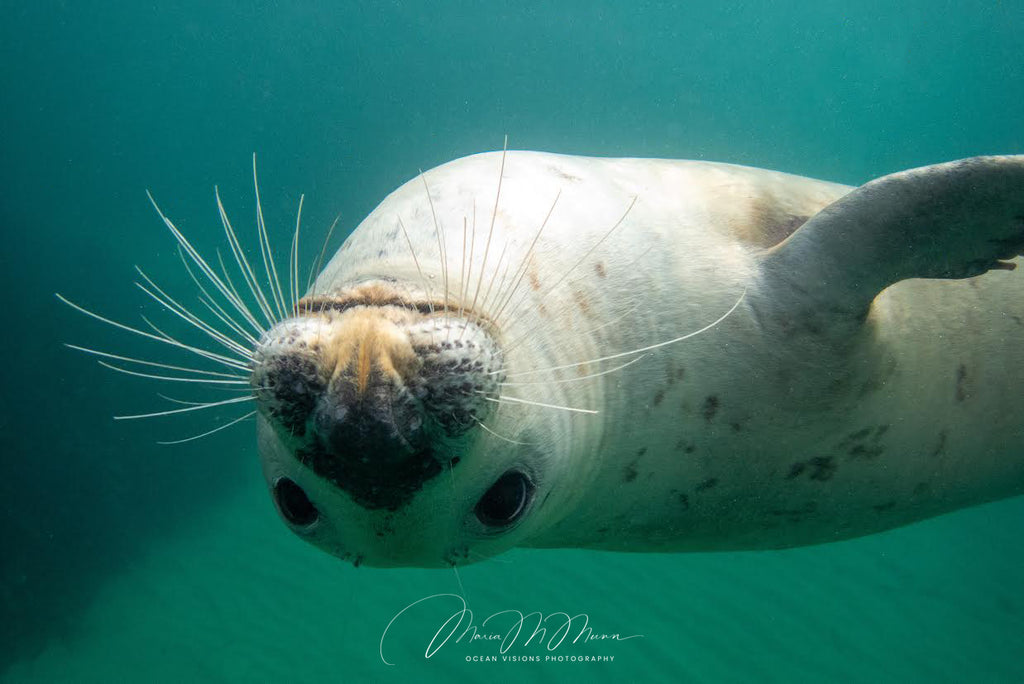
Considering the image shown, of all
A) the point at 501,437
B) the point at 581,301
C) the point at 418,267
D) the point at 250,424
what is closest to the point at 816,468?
the point at 581,301

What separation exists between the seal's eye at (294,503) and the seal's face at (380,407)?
4 cm

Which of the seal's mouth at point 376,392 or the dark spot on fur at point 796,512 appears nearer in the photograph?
the seal's mouth at point 376,392

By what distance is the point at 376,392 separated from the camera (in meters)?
1.30

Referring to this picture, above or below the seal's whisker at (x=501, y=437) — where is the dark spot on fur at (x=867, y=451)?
above

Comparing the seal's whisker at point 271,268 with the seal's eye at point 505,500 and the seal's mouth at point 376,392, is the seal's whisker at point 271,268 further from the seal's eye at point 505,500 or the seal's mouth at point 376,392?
the seal's eye at point 505,500

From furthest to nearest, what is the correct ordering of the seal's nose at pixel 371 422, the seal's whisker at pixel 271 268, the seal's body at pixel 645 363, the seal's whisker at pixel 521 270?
the seal's whisker at pixel 521 270 → the seal's whisker at pixel 271 268 → the seal's body at pixel 645 363 → the seal's nose at pixel 371 422

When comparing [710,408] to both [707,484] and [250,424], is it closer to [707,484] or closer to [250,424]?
[707,484]

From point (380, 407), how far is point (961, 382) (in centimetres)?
258

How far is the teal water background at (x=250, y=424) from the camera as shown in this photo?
35.4 feet

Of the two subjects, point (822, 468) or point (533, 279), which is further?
point (822, 468)

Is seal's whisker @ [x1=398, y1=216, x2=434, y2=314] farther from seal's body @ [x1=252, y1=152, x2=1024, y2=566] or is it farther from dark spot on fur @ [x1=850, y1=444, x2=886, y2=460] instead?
dark spot on fur @ [x1=850, y1=444, x2=886, y2=460]

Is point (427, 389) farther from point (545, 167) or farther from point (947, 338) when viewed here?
point (947, 338)

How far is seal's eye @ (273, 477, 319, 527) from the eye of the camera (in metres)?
1.77

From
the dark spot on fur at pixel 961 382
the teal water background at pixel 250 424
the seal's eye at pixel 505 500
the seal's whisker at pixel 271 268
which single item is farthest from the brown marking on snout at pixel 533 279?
the teal water background at pixel 250 424
